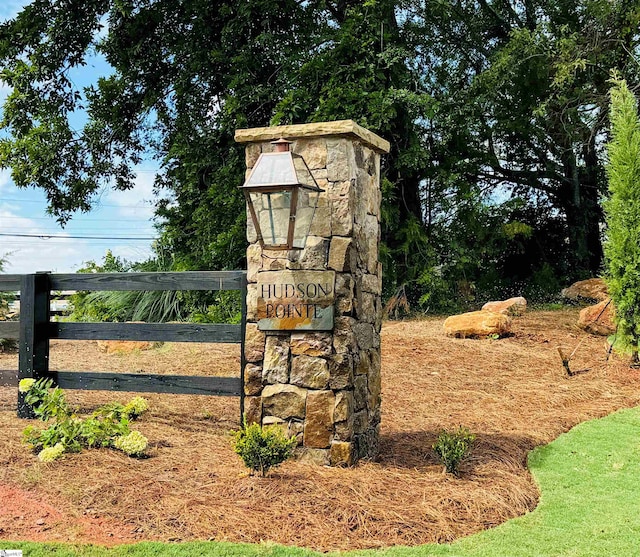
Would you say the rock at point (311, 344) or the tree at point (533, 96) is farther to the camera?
the tree at point (533, 96)

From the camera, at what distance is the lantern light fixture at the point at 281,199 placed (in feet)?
13.5

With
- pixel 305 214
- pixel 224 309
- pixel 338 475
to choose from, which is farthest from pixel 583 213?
pixel 338 475

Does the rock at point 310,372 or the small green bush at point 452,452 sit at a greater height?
the rock at point 310,372

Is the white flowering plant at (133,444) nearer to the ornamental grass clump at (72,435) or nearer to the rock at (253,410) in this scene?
the ornamental grass clump at (72,435)

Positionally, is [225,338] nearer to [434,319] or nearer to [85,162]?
[434,319]

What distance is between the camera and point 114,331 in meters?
5.55

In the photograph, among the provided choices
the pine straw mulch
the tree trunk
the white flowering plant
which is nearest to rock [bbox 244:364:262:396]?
the pine straw mulch

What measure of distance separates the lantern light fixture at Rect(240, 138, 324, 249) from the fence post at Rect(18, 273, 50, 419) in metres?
2.62

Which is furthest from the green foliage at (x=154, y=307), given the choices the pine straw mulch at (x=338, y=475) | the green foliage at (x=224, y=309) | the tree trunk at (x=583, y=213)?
the tree trunk at (x=583, y=213)

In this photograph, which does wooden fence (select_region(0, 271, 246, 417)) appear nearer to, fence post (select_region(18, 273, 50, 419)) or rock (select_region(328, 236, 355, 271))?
fence post (select_region(18, 273, 50, 419))

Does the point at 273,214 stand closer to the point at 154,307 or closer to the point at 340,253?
the point at 340,253

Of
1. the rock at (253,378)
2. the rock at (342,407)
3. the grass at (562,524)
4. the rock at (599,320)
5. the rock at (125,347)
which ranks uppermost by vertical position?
the rock at (599,320)

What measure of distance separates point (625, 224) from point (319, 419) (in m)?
5.25

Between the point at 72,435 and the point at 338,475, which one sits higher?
the point at 72,435
